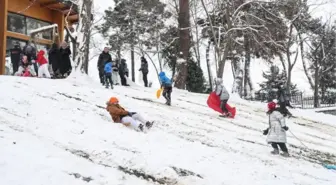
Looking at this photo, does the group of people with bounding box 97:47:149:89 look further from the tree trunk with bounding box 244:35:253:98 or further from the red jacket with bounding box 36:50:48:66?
the tree trunk with bounding box 244:35:253:98

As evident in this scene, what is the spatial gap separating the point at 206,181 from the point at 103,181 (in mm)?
1818

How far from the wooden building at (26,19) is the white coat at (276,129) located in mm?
12201

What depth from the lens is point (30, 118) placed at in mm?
8797

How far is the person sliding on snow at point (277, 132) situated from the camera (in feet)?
32.6

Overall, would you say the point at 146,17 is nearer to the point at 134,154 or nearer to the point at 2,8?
the point at 2,8

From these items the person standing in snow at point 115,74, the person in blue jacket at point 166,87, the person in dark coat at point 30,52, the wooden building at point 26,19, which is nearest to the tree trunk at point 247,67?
the person standing in snow at point 115,74

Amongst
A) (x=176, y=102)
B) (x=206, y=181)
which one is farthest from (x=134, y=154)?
(x=176, y=102)

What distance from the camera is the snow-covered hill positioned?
6422 millimetres

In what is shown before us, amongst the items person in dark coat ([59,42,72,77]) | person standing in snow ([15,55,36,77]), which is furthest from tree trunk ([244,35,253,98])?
person standing in snow ([15,55,36,77])

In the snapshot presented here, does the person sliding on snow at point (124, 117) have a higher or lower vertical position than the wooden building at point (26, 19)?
lower

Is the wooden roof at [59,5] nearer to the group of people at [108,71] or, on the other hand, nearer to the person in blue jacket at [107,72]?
the group of people at [108,71]

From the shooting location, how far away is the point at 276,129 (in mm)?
10047

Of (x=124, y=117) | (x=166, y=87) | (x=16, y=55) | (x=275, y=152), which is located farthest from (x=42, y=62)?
(x=275, y=152)

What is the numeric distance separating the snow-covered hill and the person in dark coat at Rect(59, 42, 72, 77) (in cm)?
367
